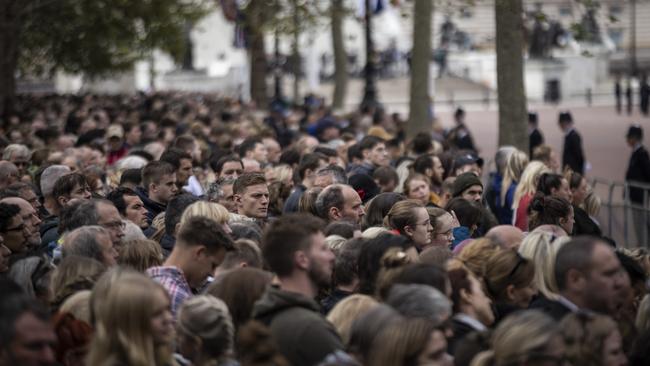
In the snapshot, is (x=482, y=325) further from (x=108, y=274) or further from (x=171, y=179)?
(x=171, y=179)

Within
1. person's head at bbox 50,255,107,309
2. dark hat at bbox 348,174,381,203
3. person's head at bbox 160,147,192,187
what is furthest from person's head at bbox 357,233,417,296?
person's head at bbox 160,147,192,187

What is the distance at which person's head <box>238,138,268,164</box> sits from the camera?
712 inches

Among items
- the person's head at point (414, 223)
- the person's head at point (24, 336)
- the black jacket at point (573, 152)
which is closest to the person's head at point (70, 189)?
the person's head at point (414, 223)

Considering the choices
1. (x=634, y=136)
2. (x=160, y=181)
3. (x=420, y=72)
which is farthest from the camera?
(x=420, y=72)

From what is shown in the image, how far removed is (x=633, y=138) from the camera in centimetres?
2153

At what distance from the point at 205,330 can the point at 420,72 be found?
70.4 feet

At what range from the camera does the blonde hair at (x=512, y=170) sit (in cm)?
1580

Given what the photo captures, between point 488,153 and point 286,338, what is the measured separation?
30367 millimetres

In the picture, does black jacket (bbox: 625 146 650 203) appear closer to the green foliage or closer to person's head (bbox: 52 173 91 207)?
person's head (bbox: 52 173 91 207)

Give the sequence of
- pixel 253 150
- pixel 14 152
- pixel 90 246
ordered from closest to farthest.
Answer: pixel 90 246 < pixel 14 152 < pixel 253 150

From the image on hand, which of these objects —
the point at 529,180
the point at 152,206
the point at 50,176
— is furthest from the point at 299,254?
the point at 529,180

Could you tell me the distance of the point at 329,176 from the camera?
45.2 ft

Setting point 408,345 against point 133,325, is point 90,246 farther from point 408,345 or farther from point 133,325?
point 408,345

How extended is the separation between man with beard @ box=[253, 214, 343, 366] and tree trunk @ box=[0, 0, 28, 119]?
25116 mm
